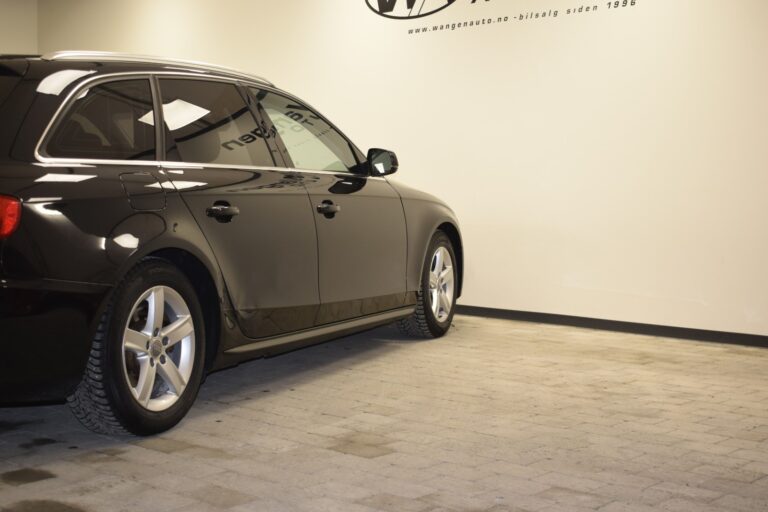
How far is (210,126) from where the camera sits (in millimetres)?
4613

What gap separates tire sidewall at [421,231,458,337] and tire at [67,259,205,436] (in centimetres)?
239

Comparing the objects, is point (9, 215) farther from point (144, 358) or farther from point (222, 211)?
point (222, 211)

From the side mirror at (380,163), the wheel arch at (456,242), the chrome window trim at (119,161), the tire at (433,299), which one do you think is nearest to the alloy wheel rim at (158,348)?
the chrome window trim at (119,161)

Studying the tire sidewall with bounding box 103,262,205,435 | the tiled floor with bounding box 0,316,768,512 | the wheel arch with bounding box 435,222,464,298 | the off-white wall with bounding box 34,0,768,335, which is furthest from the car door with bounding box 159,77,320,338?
the off-white wall with bounding box 34,0,768,335

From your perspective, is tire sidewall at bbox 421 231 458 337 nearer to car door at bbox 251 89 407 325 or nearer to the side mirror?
car door at bbox 251 89 407 325

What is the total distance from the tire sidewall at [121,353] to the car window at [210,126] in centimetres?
57

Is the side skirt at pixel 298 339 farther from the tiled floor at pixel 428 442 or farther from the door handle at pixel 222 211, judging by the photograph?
the door handle at pixel 222 211

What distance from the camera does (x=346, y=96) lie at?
8648 mm

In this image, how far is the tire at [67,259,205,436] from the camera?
378 centimetres

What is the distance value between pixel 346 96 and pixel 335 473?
5.54m

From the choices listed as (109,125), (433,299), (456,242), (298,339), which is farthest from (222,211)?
(456,242)

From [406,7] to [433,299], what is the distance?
2820 mm

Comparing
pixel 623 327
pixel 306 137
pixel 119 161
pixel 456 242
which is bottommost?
pixel 623 327

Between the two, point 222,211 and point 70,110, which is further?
point 222,211
